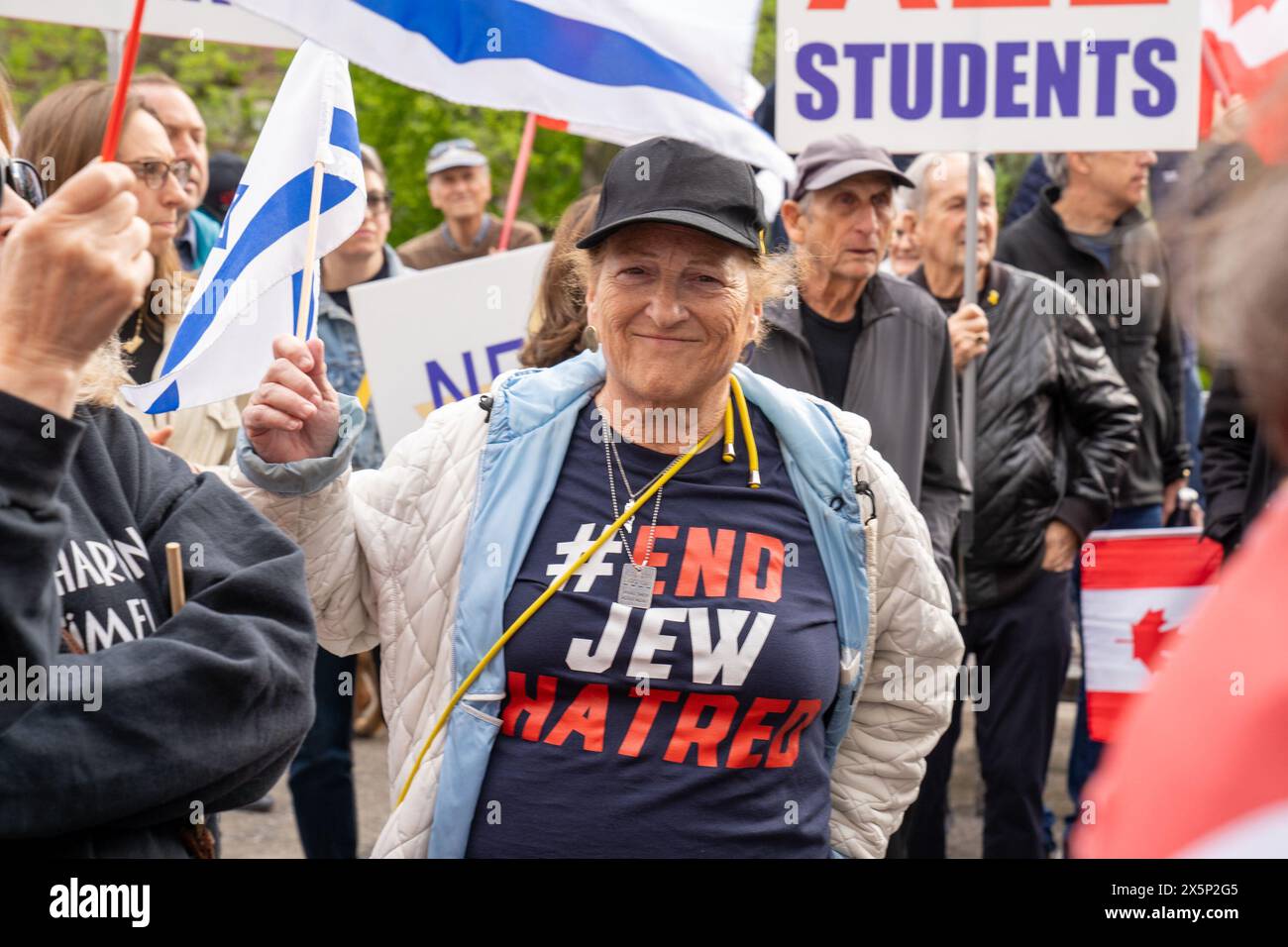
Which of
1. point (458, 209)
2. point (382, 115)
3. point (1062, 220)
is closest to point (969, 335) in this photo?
point (1062, 220)

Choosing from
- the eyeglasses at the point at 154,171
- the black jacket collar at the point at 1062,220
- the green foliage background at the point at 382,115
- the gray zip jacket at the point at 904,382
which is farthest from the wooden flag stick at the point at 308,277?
the green foliage background at the point at 382,115


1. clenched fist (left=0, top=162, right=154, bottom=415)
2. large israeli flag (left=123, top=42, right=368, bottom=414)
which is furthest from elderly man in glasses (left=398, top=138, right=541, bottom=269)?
clenched fist (left=0, top=162, right=154, bottom=415)

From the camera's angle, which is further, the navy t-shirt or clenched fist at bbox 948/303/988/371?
clenched fist at bbox 948/303/988/371

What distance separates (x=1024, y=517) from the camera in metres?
5.45

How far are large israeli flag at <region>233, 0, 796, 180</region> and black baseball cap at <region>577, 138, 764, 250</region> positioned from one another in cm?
5

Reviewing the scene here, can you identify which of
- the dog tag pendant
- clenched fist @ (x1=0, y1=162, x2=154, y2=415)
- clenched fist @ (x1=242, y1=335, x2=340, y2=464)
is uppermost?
clenched fist @ (x1=0, y1=162, x2=154, y2=415)

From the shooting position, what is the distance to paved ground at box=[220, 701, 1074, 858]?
6289mm

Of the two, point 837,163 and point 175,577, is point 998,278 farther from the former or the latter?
point 175,577

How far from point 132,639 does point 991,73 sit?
12.5 ft

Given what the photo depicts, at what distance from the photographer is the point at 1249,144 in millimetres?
1219

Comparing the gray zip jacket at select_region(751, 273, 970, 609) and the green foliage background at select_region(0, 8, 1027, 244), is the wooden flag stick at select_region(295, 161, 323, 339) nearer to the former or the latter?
the gray zip jacket at select_region(751, 273, 970, 609)

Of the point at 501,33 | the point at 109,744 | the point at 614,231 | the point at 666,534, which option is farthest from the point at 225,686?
the point at 501,33

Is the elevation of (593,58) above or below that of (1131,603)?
above

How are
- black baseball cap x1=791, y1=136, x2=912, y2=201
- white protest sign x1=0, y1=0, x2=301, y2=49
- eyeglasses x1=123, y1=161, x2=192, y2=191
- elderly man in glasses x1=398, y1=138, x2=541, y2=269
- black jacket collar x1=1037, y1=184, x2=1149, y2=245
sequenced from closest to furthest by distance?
eyeglasses x1=123, y1=161, x2=192, y2=191, black baseball cap x1=791, y1=136, x2=912, y2=201, white protest sign x1=0, y1=0, x2=301, y2=49, black jacket collar x1=1037, y1=184, x2=1149, y2=245, elderly man in glasses x1=398, y1=138, x2=541, y2=269
